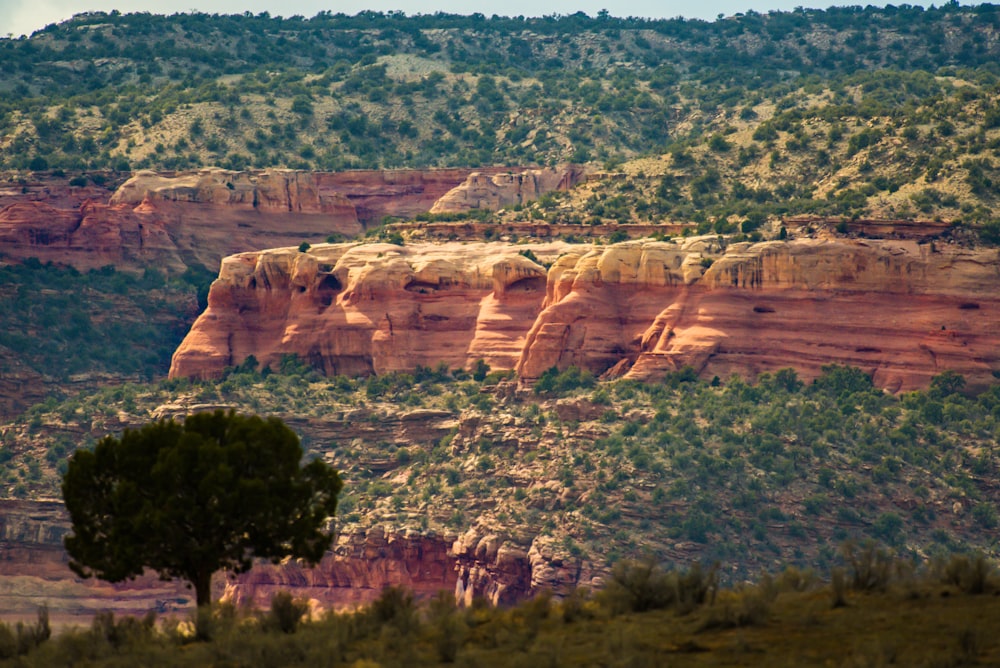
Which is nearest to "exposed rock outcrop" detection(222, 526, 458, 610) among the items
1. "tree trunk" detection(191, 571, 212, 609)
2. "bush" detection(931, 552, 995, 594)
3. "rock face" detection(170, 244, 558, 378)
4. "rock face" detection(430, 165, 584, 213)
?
"rock face" detection(170, 244, 558, 378)

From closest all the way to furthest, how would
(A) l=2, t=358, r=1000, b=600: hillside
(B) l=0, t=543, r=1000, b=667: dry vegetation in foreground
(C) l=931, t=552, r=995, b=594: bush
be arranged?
(B) l=0, t=543, r=1000, b=667: dry vegetation in foreground → (C) l=931, t=552, r=995, b=594: bush → (A) l=2, t=358, r=1000, b=600: hillside

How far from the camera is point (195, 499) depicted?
4897 cm

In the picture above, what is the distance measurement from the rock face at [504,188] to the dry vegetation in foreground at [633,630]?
8034 cm

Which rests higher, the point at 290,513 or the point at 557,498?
the point at 290,513

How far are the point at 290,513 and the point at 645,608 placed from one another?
9.32 meters

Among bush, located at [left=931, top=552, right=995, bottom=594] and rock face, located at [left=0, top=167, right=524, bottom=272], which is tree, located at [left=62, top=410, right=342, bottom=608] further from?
rock face, located at [left=0, top=167, right=524, bottom=272]

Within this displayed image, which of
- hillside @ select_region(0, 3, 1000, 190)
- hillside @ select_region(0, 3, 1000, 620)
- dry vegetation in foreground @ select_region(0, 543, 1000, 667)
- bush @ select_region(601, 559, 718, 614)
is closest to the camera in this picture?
dry vegetation in foreground @ select_region(0, 543, 1000, 667)

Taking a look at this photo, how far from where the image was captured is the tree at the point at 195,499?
4891 centimetres

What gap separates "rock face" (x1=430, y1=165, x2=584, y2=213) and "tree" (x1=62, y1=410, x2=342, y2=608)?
7517 centimetres

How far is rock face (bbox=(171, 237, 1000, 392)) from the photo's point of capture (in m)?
88.9

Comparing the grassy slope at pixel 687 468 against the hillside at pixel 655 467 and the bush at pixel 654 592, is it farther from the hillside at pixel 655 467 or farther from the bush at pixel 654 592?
the bush at pixel 654 592

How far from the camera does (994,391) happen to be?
8788cm

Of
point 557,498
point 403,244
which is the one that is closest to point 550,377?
point 557,498

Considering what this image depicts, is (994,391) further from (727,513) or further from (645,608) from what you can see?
(645,608)
